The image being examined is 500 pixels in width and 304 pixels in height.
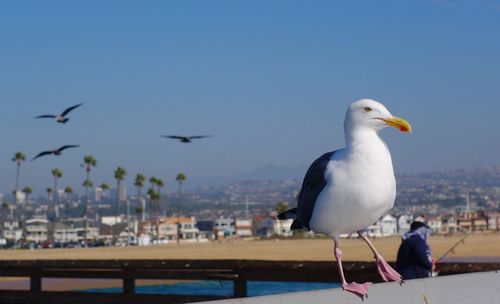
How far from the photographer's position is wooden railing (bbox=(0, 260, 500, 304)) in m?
8.05

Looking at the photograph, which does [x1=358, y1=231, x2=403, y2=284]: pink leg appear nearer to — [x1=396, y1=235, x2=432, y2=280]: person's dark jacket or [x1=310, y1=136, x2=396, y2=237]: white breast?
[x1=310, y1=136, x2=396, y2=237]: white breast

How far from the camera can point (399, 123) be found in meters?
3.46

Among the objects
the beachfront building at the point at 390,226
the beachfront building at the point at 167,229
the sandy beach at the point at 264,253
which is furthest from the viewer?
the beachfront building at the point at 390,226

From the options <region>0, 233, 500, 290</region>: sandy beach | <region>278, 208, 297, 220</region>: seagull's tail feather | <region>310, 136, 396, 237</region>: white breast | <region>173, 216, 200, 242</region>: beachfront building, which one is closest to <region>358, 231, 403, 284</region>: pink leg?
<region>310, 136, 396, 237</region>: white breast

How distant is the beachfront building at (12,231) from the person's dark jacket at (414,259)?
14429 centimetres

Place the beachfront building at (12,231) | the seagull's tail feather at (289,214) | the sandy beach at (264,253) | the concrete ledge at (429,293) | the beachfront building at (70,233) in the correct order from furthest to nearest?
the beachfront building at (12,231)
the beachfront building at (70,233)
the sandy beach at (264,253)
the seagull's tail feather at (289,214)
the concrete ledge at (429,293)

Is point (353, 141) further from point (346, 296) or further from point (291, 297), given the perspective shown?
point (291, 297)

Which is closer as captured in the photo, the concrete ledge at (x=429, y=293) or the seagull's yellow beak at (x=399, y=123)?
the concrete ledge at (x=429, y=293)

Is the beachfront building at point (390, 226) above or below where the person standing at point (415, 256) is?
A: above

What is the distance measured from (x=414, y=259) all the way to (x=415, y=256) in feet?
0.08

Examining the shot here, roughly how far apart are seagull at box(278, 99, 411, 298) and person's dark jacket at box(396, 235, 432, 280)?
8.34 ft

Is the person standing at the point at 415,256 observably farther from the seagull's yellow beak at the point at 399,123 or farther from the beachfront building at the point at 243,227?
the beachfront building at the point at 243,227

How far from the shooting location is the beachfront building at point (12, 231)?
15279cm

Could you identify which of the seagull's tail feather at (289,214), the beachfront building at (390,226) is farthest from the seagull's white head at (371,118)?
the beachfront building at (390,226)
